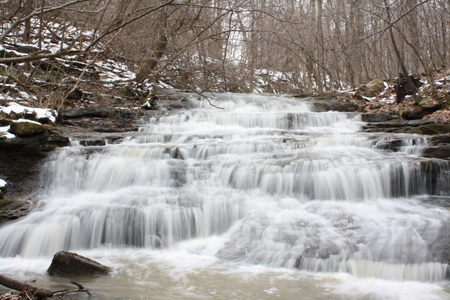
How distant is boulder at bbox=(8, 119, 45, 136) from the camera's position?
7199 millimetres

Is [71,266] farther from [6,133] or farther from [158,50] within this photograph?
[158,50]

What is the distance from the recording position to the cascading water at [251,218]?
4.01m

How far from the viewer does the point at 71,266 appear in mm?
3988

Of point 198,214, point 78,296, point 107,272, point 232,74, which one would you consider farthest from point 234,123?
point 78,296

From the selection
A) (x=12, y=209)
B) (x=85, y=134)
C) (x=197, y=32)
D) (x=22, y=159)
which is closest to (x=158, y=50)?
(x=197, y=32)

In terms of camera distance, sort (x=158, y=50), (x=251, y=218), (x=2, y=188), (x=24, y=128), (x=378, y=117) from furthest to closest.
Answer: (x=158, y=50), (x=378, y=117), (x=24, y=128), (x=2, y=188), (x=251, y=218)

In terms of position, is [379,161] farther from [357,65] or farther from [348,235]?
[357,65]

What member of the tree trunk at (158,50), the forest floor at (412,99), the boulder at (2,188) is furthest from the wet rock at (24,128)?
the forest floor at (412,99)

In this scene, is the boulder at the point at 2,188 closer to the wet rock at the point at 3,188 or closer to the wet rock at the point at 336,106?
the wet rock at the point at 3,188

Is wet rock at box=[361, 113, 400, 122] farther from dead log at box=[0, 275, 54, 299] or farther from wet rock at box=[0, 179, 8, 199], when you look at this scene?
dead log at box=[0, 275, 54, 299]

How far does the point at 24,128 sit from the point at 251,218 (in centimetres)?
498

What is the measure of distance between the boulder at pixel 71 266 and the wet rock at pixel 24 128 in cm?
412

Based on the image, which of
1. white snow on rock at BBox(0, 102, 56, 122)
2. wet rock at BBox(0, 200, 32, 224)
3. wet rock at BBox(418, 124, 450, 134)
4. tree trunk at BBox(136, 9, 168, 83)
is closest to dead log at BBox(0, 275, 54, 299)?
wet rock at BBox(0, 200, 32, 224)

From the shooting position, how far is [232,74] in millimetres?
14211
